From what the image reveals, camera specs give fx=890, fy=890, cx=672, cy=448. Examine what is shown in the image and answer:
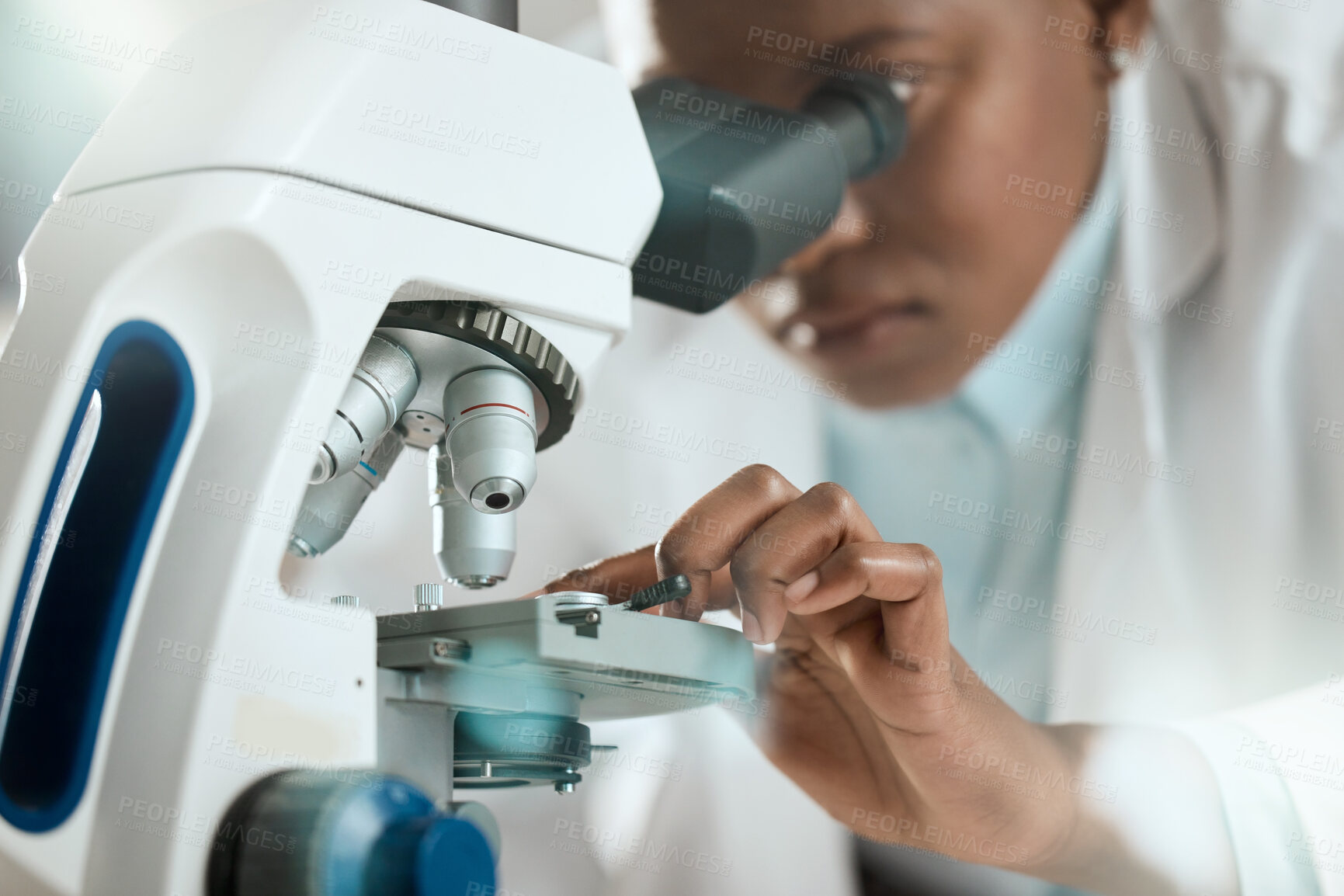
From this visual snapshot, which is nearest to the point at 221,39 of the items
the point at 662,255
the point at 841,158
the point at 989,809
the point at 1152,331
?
the point at 662,255

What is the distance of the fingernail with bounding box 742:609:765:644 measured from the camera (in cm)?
57

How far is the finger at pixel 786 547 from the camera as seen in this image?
575 mm

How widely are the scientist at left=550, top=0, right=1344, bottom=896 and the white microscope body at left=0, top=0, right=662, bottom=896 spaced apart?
37 centimetres

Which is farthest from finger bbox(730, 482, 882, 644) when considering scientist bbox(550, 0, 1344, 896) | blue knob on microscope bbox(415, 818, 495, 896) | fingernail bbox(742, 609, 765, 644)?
blue knob on microscope bbox(415, 818, 495, 896)

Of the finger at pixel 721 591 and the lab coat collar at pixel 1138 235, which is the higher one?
the lab coat collar at pixel 1138 235

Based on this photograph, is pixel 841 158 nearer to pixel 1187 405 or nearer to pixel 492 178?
pixel 492 178

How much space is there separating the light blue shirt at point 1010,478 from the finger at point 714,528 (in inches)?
23.9

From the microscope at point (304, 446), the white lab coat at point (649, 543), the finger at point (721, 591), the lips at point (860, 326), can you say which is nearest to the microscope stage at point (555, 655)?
the microscope at point (304, 446)

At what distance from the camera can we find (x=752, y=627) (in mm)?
575

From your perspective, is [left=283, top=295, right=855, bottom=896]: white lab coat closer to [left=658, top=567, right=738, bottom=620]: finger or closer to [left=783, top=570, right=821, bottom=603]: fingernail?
[left=658, top=567, right=738, bottom=620]: finger

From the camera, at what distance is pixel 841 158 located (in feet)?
2.46

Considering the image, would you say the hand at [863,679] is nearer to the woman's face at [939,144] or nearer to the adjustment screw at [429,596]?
the adjustment screw at [429,596]

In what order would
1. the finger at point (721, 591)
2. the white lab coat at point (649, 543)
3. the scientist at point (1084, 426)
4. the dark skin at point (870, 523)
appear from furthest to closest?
the white lab coat at point (649, 543), the scientist at point (1084, 426), the finger at point (721, 591), the dark skin at point (870, 523)

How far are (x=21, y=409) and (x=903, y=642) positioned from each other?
533mm
